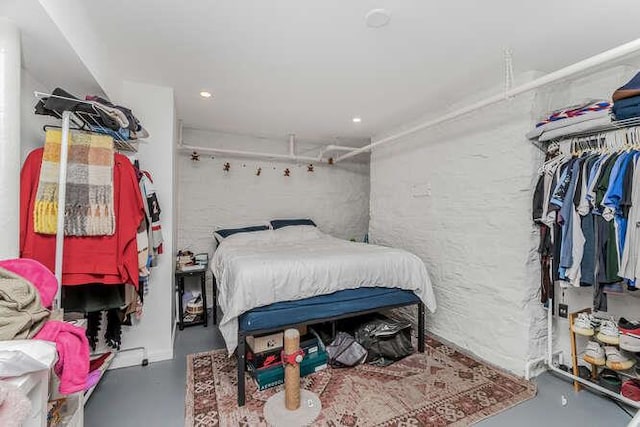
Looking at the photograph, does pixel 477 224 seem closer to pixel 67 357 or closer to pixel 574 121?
pixel 574 121

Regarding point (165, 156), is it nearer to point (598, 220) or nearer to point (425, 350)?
point (425, 350)

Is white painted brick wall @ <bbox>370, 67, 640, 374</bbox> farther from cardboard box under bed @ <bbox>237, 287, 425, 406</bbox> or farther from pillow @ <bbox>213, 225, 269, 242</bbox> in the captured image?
pillow @ <bbox>213, 225, 269, 242</bbox>

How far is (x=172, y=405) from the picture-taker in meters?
1.97

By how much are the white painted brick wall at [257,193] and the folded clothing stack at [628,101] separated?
3.54m

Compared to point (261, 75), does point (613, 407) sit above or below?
below

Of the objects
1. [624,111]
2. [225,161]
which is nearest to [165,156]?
[225,161]

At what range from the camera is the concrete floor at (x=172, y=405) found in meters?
1.82

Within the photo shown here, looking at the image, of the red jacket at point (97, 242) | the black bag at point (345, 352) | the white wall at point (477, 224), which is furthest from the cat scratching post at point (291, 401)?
the white wall at point (477, 224)

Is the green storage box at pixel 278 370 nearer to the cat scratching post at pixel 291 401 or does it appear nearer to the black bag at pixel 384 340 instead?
the cat scratching post at pixel 291 401

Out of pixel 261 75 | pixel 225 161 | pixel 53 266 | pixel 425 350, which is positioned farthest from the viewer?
pixel 225 161

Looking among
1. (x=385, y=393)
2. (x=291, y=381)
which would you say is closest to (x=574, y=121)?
(x=385, y=393)

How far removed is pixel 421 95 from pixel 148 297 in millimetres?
3064

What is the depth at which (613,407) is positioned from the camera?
76.4 inches

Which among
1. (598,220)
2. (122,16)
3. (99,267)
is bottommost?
(99,267)
